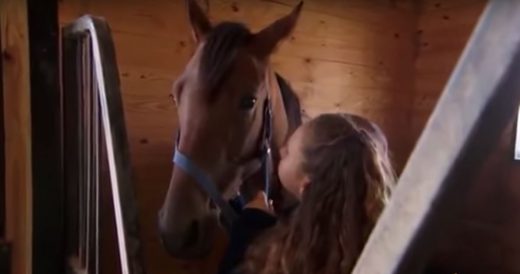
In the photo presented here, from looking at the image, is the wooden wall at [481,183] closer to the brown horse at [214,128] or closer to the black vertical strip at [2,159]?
the brown horse at [214,128]

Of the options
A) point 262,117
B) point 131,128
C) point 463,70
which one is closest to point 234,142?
point 262,117

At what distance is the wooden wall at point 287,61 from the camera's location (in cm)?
148

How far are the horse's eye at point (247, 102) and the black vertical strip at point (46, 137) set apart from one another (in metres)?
0.45

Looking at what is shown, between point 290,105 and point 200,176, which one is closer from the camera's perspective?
point 200,176

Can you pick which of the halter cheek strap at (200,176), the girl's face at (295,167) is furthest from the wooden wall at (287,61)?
the girl's face at (295,167)

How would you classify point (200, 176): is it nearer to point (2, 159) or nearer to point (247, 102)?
point (247, 102)

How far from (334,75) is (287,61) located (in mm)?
290

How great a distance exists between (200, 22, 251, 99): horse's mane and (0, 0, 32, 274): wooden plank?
43cm

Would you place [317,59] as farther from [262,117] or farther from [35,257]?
[35,257]

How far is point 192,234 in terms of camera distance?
1.09m

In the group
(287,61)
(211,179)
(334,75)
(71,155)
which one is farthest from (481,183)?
(71,155)

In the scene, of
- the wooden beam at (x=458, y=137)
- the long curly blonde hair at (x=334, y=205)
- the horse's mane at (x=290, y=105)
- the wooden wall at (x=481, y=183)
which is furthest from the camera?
the wooden wall at (x=481, y=183)

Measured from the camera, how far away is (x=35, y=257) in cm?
115

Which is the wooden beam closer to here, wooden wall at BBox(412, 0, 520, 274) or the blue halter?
the blue halter
